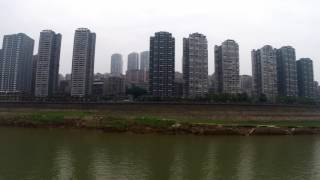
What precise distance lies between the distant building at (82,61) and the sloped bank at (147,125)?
37280 mm

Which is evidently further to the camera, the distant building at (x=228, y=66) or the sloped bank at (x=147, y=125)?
the distant building at (x=228, y=66)

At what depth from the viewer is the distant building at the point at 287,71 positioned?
398ft

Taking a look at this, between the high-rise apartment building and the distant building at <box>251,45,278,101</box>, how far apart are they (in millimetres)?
68671

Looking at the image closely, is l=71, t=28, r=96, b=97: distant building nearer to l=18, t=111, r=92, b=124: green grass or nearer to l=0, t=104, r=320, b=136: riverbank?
l=0, t=104, r=320, b=136: riverbank

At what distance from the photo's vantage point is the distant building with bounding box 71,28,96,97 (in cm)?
11394

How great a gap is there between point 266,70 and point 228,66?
14617 mm

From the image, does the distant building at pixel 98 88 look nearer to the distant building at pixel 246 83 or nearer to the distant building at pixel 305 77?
the distant building at pixel 246 83

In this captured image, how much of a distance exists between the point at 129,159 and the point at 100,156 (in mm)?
3358

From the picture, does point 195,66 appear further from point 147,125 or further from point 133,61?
point 133,61

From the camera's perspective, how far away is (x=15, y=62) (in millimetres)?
120438

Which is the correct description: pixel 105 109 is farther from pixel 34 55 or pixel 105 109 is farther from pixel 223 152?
pixel 34 55

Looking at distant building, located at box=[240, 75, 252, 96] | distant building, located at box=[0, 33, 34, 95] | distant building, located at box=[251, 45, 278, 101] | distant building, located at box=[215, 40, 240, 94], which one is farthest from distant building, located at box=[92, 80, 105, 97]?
distant building, located at box=[240, 75, 252, 96]

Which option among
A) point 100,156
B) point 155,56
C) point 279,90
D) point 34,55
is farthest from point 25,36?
point 100,156

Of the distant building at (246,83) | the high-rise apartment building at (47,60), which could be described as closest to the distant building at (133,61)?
the distant building at (246,83)
